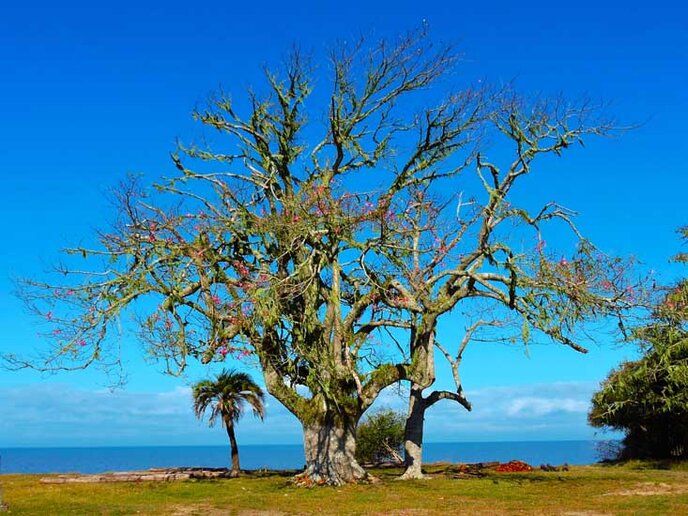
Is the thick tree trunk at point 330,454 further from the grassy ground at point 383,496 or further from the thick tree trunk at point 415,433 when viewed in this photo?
the thick tree trunk at point 415,433

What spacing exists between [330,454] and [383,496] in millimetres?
3430

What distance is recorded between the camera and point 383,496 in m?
19.2

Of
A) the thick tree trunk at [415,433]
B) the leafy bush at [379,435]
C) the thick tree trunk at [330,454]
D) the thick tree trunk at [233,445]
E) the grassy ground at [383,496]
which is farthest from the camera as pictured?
the leafy bush at [379,435]

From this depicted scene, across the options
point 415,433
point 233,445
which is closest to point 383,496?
point 415,433

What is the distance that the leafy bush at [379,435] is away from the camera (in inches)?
1232

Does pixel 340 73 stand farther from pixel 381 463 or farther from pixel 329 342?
pixel 381 463

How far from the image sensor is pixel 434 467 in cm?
2955

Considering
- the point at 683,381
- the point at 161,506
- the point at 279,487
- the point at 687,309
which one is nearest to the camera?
the point at 161,506

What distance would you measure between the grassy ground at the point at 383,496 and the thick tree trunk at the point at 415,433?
803 mm

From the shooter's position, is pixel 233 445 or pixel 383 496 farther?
pixel 233 445

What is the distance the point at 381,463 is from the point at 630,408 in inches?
421

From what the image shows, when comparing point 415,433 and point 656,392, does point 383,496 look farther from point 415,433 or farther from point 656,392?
point 656,392

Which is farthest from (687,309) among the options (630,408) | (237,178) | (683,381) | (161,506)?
(161,506)

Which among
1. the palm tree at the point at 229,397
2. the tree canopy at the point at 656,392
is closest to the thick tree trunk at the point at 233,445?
the palm tree at the point at 229,397
